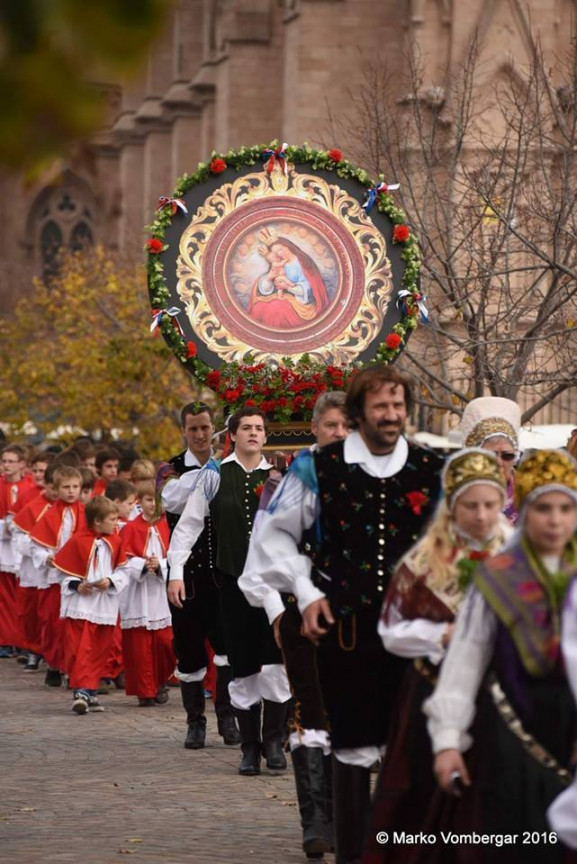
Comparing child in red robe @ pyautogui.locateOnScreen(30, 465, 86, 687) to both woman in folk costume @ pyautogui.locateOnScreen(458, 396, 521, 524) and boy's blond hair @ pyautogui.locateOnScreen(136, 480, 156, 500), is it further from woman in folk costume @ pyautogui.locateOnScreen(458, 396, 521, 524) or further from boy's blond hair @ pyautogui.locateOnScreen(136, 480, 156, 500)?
→ woman in folk costume @ pyautogui.locateOnScreen(458, 396, 521, 524)

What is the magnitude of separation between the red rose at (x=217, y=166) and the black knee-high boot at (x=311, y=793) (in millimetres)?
4644

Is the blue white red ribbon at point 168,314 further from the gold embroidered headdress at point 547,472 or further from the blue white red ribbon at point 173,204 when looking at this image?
the gold embroidered headdress at point 547,472

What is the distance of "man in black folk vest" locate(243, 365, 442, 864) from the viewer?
6.96 m

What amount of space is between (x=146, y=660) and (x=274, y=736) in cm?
418

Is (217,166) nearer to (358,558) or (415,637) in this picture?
(358,558)

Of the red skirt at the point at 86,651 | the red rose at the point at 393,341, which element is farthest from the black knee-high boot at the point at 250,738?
the red skirt at the point at 86,651

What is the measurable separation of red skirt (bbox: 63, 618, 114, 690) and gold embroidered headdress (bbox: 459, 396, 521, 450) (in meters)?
5.17

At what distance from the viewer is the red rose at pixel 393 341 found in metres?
12.1

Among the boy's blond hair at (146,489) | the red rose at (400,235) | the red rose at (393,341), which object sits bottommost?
the boy's blond hair at (146,489)

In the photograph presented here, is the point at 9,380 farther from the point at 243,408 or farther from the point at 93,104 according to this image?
the point at 93,104

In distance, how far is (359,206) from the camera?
12.5 metres

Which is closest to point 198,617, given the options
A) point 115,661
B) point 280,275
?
point 280,275

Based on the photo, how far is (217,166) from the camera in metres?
12.1

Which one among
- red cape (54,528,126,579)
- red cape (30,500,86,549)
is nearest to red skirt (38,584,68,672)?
red cape (30,500,86,549)
